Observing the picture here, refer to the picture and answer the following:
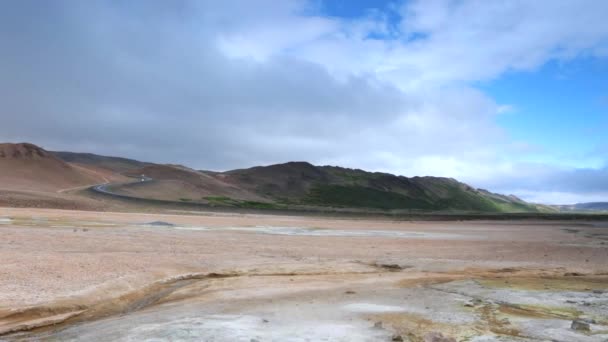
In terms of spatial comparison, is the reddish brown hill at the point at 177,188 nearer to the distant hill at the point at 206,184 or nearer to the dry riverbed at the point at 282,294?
the distant hill at the point at 206,184

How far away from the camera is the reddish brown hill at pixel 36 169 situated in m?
108

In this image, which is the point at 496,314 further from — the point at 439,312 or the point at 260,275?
the point at 260,275

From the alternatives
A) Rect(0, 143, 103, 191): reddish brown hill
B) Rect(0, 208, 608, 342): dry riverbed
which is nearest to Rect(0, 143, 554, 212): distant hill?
Rect(0, 143, 103, 191): reddish brown hill

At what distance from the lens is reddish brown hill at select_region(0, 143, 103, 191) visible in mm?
107938

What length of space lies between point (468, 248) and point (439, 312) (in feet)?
71.5

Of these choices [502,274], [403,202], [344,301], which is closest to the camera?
[344,301]

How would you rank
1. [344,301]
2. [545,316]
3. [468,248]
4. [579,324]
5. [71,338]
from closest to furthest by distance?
[71,338] → [579,324] → [545,316] → [344,301] → [468,248]

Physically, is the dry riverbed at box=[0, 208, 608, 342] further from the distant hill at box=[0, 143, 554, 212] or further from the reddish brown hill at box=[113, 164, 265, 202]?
the reddish brown hill at box=[113, 164, 265, 202]

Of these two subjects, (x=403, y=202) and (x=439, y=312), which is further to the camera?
(x=403, y=202)

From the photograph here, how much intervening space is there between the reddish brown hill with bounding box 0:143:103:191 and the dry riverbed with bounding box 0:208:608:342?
8917 centimetres

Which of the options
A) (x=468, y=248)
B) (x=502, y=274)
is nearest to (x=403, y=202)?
(x=468, y=248)

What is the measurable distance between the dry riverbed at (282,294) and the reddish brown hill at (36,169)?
89169 mm

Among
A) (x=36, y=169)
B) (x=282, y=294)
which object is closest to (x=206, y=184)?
(x=36, y=169)

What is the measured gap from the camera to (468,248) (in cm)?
3372
